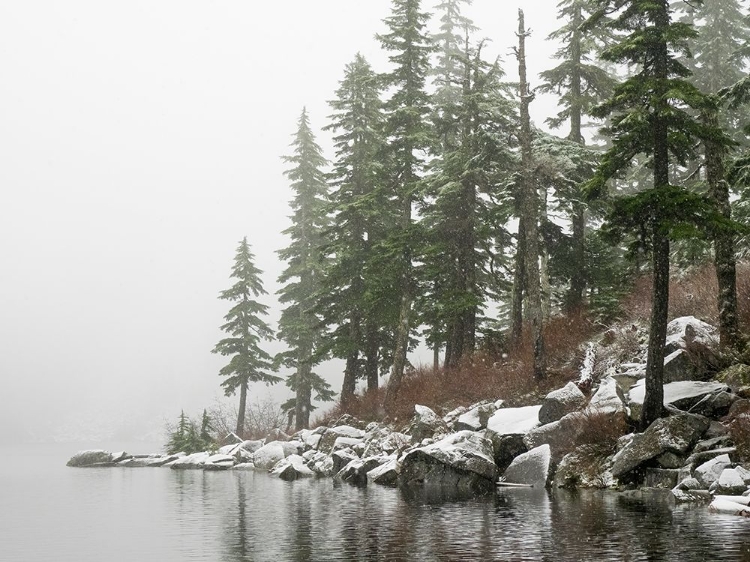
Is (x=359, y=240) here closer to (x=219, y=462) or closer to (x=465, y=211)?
(x=465, y=211)

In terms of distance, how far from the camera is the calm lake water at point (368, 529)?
832cm

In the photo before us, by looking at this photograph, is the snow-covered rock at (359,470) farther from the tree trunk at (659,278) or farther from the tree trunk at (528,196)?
the tree trunk at (659,278)

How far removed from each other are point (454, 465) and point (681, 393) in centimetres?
622

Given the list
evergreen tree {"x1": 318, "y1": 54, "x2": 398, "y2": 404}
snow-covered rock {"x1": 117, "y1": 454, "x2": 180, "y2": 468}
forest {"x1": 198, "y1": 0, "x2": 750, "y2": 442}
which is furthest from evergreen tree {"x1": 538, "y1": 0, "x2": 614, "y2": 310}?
snow-covered rock {"x1": 117, "y1": 454, "x2": 180, "y2": 468}

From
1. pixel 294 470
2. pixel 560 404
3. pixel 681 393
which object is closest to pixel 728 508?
pixel 681 393

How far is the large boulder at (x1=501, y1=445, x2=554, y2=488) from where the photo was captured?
16.4 m

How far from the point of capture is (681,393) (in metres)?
15.3

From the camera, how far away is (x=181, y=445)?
3941cm

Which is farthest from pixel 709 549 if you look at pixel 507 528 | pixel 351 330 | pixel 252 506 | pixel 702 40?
pixel 702 40

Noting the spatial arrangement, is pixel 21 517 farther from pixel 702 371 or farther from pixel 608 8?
pixel 608 8

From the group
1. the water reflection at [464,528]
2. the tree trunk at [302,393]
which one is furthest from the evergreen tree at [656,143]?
the tree trunk at [302,393]

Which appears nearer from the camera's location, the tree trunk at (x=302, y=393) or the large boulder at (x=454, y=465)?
the large boulder at (x=454, y=465)

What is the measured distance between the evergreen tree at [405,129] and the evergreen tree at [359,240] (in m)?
0.82

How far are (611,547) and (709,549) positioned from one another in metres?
1.18
